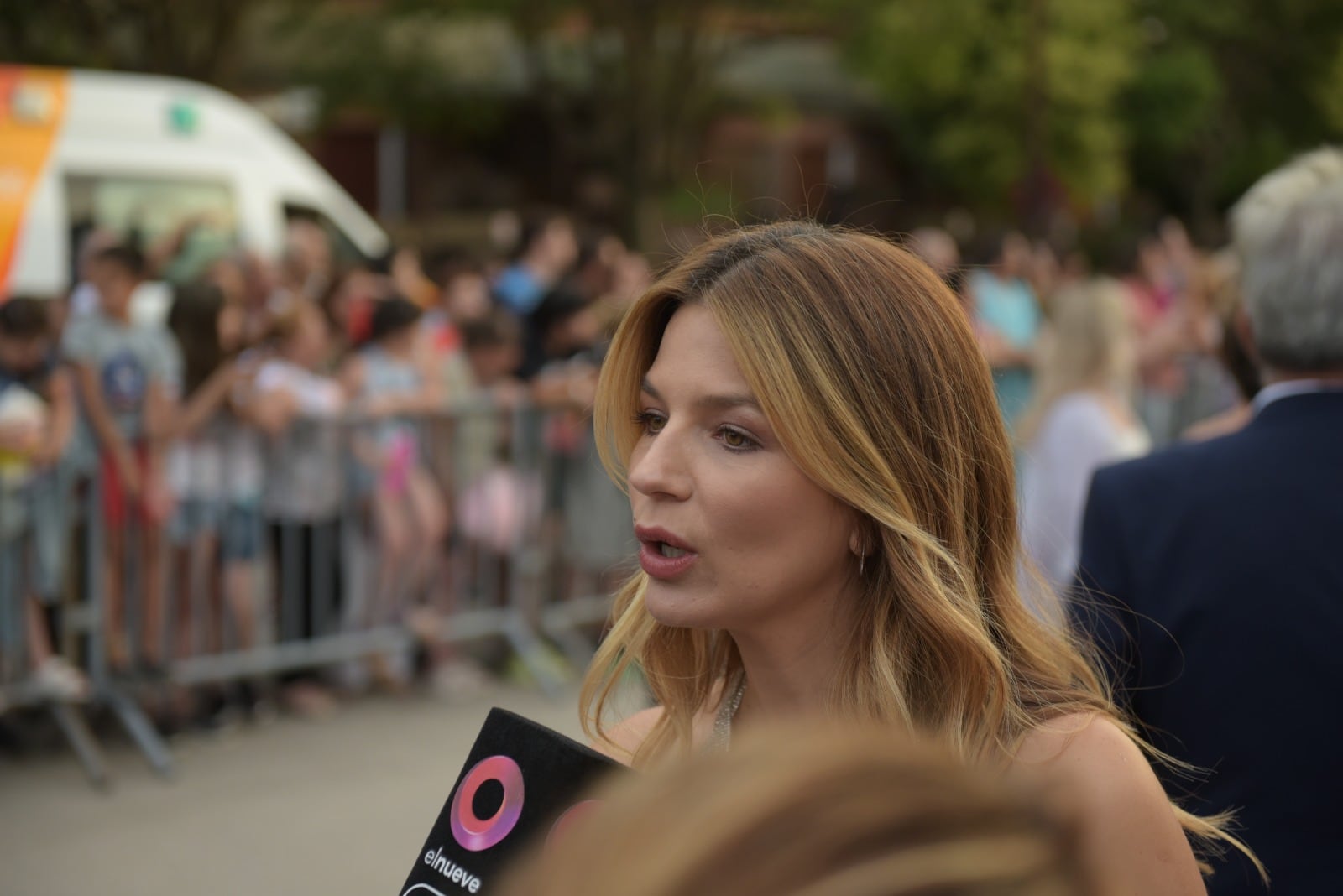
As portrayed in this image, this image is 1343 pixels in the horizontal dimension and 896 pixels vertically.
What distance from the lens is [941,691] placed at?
196 centimetres

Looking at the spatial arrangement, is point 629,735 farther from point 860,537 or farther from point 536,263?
A: point 536,263

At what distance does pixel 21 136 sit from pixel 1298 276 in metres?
8.75

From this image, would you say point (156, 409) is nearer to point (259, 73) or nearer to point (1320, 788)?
point (1320, 788)

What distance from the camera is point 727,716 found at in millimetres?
2152

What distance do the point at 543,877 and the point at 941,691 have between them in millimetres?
1130

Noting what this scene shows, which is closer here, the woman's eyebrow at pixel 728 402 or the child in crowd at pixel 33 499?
the woman's eyebrow at pixel 728 402

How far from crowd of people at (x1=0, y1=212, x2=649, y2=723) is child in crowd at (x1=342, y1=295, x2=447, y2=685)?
0.4 inches

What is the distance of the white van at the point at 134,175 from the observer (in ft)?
31.2

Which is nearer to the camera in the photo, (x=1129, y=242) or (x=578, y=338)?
(x=578, y=338)

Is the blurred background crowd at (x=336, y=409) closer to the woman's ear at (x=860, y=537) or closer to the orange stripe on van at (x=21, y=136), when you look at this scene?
the orange stripe on van at (x=21, y=136)

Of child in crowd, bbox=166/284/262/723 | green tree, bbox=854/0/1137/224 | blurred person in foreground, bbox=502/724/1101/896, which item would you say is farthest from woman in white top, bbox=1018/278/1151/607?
green tree, bbox=854/0/1137/224

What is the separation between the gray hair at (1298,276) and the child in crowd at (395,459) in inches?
182

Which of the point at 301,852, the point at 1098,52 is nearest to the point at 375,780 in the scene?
the point at 301,852

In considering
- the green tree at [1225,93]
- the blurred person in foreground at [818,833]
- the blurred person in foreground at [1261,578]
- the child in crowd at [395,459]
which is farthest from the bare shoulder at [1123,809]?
the green tree at [1225,93]
